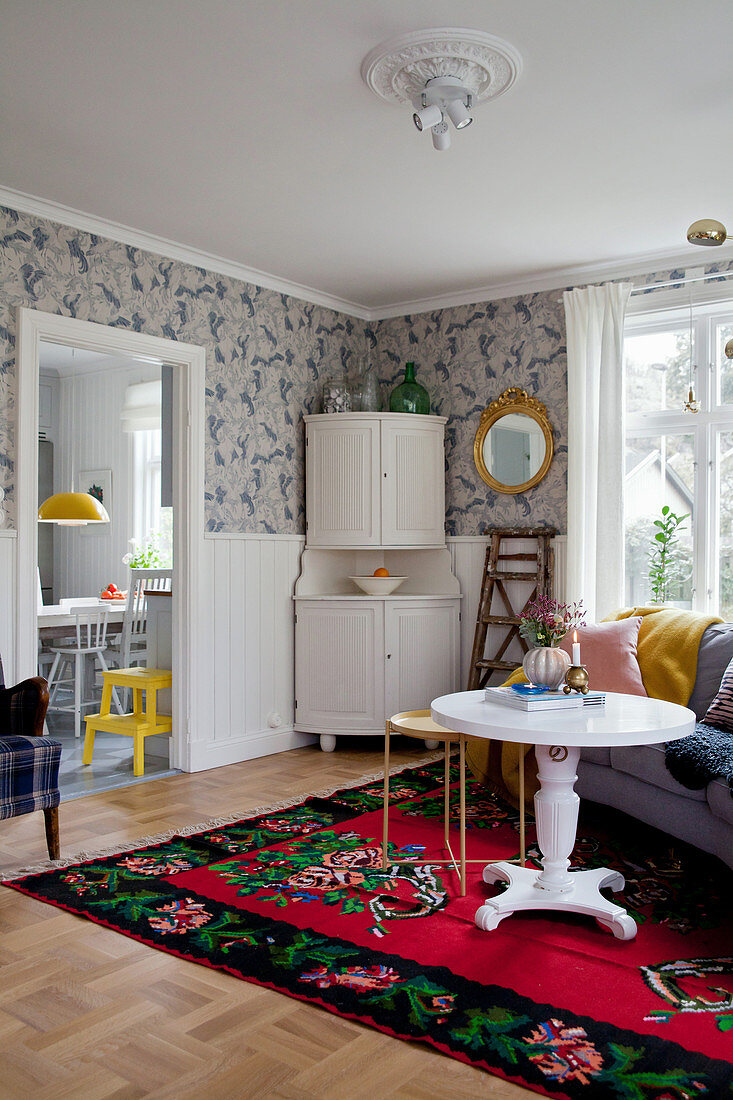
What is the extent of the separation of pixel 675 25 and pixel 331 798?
3127 millimetres

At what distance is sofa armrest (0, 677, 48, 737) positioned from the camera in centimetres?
328

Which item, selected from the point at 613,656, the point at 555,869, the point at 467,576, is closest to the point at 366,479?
the point at 467,576

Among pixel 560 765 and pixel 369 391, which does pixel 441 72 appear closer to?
pixel 560 765

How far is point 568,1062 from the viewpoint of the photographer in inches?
75.7

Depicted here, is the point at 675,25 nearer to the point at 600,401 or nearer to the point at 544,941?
the point at 600,401

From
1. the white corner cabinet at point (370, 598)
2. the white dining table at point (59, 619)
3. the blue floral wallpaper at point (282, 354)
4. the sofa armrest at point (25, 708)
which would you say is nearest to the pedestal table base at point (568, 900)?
the sofa armrest at point (25, 708)

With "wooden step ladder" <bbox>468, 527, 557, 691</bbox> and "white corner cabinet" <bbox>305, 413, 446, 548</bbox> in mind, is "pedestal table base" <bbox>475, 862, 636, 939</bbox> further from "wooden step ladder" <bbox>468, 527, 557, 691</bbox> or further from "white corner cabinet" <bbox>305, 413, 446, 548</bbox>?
"white corner cabinet" <bbox>305, 413, 446, 548</bbox>

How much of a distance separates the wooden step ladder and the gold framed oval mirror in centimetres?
28

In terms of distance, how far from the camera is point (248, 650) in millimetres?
4887

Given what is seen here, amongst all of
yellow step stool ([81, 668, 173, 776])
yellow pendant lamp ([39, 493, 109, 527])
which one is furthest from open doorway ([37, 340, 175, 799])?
yellow step stool ([81, 668, 173, 776])

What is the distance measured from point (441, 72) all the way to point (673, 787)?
7.93ft

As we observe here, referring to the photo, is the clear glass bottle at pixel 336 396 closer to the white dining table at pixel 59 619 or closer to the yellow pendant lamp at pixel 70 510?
the white dining table at pixel 59 619

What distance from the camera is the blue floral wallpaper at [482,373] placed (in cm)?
496

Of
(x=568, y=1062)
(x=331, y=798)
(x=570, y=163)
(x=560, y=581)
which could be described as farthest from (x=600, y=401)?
(x=568, y=1062)
